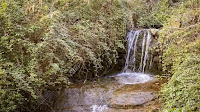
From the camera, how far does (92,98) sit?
14.5 feet

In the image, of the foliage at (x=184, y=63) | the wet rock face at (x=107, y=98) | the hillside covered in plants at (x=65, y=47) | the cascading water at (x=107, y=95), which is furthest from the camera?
the cascading water at (x=107, y=95)

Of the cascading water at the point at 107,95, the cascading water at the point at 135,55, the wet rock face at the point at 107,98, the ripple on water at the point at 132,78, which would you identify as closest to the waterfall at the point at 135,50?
the cascading water at the point at 135,55

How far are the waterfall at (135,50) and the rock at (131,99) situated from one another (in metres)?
2.18

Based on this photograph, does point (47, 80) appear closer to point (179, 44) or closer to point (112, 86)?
point (112, 86)

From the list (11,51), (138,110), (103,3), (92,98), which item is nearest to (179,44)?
(138,110)

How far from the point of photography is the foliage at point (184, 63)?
9.65 ft

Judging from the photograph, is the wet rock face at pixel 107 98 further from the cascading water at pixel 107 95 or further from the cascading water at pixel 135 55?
the cascading water at pixel 135 55

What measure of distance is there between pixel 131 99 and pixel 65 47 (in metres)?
1.88

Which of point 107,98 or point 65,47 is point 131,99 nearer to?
point 107,98

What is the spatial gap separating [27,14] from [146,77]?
386 cm

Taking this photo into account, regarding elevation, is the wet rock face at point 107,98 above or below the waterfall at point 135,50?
below

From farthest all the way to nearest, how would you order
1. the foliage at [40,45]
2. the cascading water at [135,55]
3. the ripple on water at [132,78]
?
the cascading water at [135,55], the ripple on water at [132,78], the foliage at [40,45]

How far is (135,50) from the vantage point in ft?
21.9

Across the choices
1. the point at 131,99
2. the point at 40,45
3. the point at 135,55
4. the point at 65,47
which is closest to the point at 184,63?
the point at 131,99
